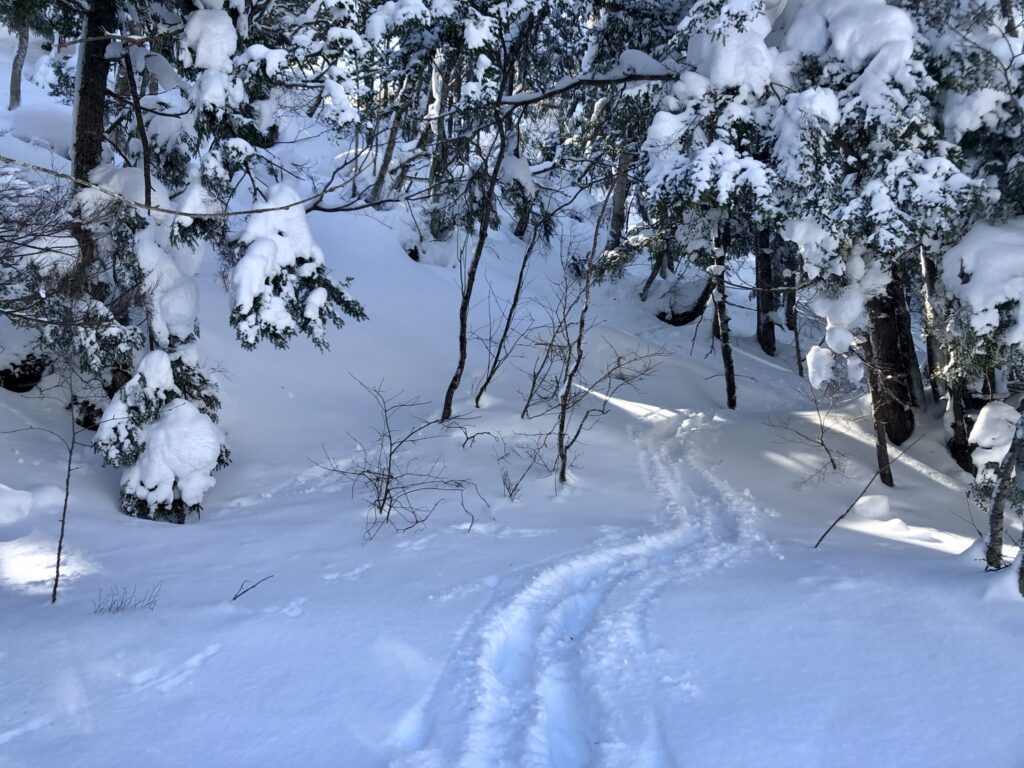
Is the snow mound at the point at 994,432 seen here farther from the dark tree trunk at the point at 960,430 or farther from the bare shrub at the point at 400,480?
the bare shrub at the point at 400,480

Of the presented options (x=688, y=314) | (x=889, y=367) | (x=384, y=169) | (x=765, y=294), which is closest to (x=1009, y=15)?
(x=889, y=367)

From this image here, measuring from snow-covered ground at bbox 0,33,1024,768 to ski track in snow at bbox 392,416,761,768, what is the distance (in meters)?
0.02

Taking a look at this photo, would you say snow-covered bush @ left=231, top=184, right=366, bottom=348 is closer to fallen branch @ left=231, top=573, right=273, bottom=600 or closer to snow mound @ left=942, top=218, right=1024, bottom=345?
fallen branch @ left=231, top=573, right=273, bottom=600

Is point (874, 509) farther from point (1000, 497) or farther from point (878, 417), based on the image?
point (1000, 497)

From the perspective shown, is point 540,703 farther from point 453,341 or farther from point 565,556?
point 453,341

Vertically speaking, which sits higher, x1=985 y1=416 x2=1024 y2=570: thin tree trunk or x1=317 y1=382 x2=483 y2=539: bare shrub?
x1=985 y1=416 x2=1024 y2=570: thin tree trunk

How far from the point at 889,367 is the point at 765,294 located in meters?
Result: 7.75

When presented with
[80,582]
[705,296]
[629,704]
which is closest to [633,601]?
[629,704]

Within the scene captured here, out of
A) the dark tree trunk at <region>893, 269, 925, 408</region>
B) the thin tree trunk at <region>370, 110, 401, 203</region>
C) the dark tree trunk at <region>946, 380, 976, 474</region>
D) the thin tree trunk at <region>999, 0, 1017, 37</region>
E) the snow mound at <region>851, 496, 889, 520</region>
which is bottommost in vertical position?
the snow mound at <region>851, 496, 889, 520</region>

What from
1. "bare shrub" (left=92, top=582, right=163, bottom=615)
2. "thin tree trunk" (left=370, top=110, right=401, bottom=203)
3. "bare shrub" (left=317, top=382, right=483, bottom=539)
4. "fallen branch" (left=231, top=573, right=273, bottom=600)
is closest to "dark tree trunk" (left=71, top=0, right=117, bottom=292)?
"bare shrub" (left=317, top=382, right=483, bottom=539)

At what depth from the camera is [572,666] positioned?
4.29 metres

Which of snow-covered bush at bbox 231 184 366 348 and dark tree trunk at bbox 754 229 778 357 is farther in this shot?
dark tree trunk at bbox 754 229 778 357

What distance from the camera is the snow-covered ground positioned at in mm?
3414

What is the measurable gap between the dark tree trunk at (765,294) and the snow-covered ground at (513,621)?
246 inches
